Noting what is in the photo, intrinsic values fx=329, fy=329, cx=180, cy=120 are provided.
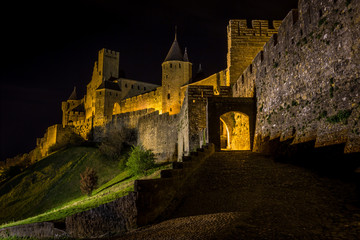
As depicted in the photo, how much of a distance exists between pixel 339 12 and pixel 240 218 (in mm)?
6994

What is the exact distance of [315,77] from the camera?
11.0 meters

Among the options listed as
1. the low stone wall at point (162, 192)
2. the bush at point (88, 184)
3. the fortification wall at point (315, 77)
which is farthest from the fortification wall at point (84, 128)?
the low stone wall at point (162, 192)

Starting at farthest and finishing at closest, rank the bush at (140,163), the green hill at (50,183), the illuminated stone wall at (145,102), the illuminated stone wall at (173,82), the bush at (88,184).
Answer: the illuminated stone wall at (145,102)
the illuminated stone wall at (173,82)
the green hill at (50,183)
the bush at (140,163)
the bush at (88,184)

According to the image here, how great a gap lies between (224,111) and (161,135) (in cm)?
1728

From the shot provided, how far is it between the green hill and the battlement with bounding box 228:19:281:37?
20019 mm

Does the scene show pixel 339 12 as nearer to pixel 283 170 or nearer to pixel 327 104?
pixel 327 104

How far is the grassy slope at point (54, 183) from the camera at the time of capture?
30272mm

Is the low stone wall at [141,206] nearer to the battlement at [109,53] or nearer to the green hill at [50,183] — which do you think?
the green hill at [50,183]

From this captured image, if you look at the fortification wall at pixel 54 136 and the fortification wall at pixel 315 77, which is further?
the fortification wall at pixel 54 136

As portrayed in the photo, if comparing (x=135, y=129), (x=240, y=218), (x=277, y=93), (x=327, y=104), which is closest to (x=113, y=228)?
(x=240, y=218)

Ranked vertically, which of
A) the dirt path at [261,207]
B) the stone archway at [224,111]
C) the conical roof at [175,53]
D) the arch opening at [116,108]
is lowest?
the dirt path at [261,207]

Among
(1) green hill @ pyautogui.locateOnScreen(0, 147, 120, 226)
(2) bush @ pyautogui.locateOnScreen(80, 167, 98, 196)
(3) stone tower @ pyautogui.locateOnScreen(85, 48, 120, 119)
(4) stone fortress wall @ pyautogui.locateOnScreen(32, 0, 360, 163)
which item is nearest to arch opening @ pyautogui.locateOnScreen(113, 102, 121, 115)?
(3) stone tower @ pyautogui.locateOnScreen(85, 48, 120, 119)

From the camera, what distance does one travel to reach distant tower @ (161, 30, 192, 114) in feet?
162

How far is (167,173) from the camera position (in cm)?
946
